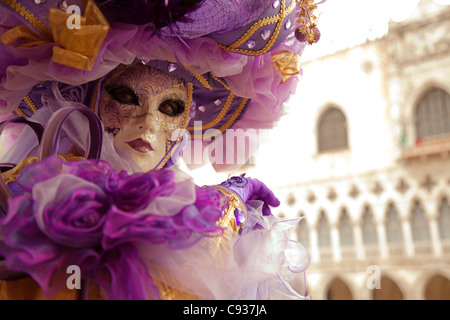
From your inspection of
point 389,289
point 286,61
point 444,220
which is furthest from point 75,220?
point 389,289

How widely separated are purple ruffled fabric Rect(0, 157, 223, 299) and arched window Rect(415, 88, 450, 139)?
7984 mm

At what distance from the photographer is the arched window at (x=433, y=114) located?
7.43m

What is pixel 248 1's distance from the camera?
26.4 inches

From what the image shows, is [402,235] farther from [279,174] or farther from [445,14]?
[445,14]

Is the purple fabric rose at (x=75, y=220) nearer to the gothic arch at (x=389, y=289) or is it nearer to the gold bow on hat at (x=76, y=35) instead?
the gold bow on hat at (x=76, y=35)

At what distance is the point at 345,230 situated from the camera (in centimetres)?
800

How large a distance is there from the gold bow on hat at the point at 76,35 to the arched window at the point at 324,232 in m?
7.99

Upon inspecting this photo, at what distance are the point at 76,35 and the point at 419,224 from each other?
7698mm

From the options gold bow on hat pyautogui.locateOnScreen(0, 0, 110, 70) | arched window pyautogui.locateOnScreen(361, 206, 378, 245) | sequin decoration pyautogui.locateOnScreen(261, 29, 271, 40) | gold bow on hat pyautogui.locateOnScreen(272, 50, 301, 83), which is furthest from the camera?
arched window pyautogui.locateOnScreen(361, 206, 378, 245)

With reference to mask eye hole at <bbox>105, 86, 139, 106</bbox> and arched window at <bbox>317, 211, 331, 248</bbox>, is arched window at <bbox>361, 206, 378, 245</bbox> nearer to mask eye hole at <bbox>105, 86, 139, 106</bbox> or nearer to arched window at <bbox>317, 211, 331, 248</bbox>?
arched window at <bbox>317, 211, 331, 248</bbox>

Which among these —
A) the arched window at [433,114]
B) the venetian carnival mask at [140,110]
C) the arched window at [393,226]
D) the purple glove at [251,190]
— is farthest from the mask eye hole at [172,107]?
the arched window at [433,114]

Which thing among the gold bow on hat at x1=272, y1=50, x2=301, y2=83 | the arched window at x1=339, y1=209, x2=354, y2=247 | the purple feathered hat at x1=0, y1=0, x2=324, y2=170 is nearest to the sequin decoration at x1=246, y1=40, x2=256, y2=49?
the purple feathered hat at x1=0, y1=0, x2=324, y2=170

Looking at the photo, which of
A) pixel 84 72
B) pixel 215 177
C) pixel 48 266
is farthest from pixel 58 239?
pixel 215 177

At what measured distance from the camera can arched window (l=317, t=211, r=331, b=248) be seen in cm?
815
